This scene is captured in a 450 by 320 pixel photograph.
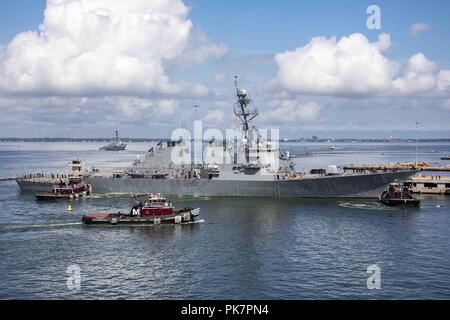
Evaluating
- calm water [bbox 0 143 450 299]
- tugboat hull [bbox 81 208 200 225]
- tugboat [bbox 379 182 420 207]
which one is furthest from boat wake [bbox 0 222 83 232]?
tugboat [bbox 379 182 420 207]

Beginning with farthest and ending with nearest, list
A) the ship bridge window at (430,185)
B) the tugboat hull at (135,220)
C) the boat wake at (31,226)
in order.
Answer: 1. the ship bridge window at (430,185)
2. the tugboat hull at (135,220)
3. the boat wake at (31,226)

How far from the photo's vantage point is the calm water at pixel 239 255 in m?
24.1

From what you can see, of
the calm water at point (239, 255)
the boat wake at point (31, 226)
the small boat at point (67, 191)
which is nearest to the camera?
the calm water at point (239, 255)

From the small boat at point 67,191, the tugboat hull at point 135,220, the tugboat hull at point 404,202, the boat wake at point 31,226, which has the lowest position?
the boat wake at point 31,226

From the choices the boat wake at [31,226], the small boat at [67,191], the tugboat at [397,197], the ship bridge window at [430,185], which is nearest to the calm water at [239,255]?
the boat wake at [31,226]

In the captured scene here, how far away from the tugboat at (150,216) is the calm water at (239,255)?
34.9 inches

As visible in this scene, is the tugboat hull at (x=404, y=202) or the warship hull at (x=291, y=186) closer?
the tugboat hull at (x=404, y=202)

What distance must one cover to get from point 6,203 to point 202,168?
25.6 m

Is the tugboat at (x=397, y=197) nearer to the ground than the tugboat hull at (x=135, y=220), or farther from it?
farther from it

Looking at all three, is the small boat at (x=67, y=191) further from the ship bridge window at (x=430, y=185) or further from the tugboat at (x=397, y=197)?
the ship bridge window at (x=430, y=185)

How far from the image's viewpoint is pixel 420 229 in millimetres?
37875
